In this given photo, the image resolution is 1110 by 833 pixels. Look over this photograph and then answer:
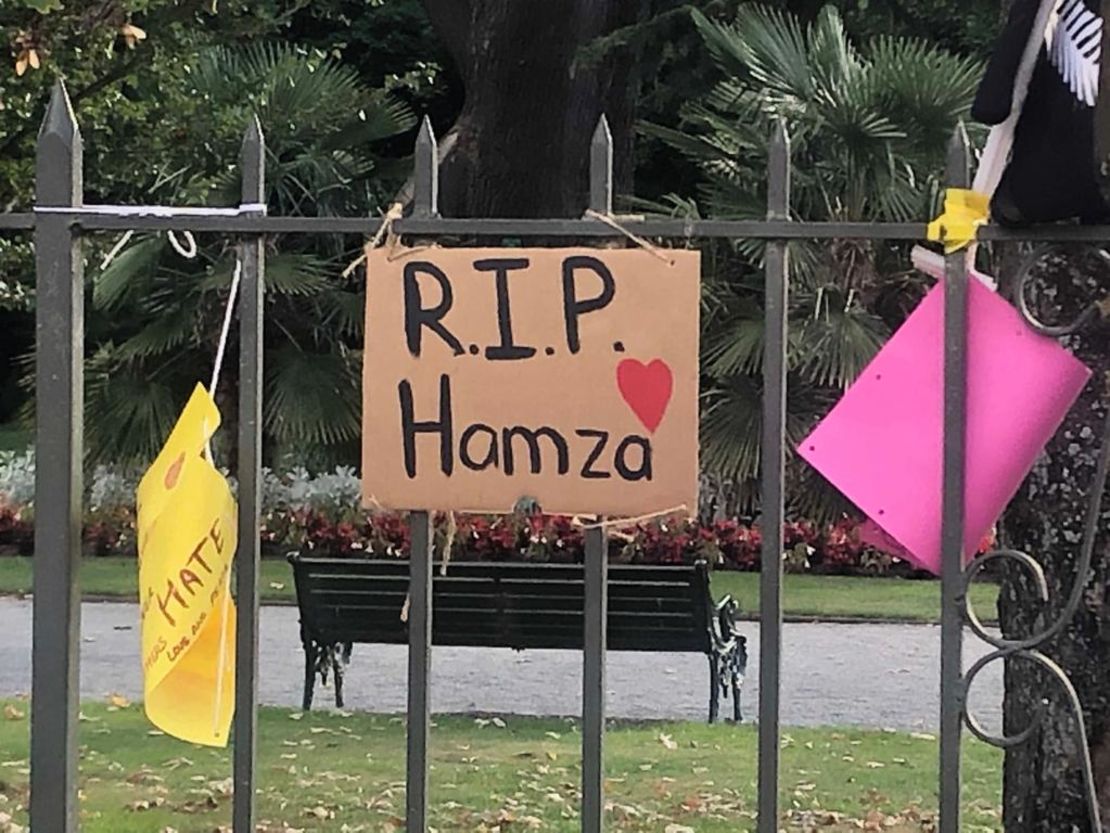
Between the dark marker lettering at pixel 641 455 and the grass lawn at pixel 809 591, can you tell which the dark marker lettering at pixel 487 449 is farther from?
the grass lawn at pixel 809 591

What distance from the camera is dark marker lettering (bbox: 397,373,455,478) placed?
223cm

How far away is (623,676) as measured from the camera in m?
8.22

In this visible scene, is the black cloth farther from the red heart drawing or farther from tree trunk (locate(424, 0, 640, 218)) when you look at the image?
tree trunk (locate(424, 0, 640, 218))

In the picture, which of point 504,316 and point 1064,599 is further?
point 1064,599

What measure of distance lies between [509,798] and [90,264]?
696 cm

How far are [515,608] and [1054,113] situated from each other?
501cm

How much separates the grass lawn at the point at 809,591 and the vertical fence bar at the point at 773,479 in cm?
786

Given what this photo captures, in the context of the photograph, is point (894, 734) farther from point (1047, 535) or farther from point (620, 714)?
point (1047, 535)

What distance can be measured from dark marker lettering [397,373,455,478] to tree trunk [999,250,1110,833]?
3.44 feet

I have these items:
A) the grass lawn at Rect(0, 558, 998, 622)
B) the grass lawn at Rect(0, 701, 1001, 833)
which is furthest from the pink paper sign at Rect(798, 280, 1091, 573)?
the grass lawn at Rect(0, 558, 998, 622)

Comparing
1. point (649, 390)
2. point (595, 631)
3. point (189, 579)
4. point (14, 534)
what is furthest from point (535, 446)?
point (14, 534)

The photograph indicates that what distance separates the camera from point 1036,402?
2182mm

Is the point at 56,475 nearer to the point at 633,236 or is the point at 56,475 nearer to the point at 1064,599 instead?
the point at 633,236

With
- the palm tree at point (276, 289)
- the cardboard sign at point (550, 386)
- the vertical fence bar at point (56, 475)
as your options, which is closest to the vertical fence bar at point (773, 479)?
the cardboard sign at point (550, 386)
